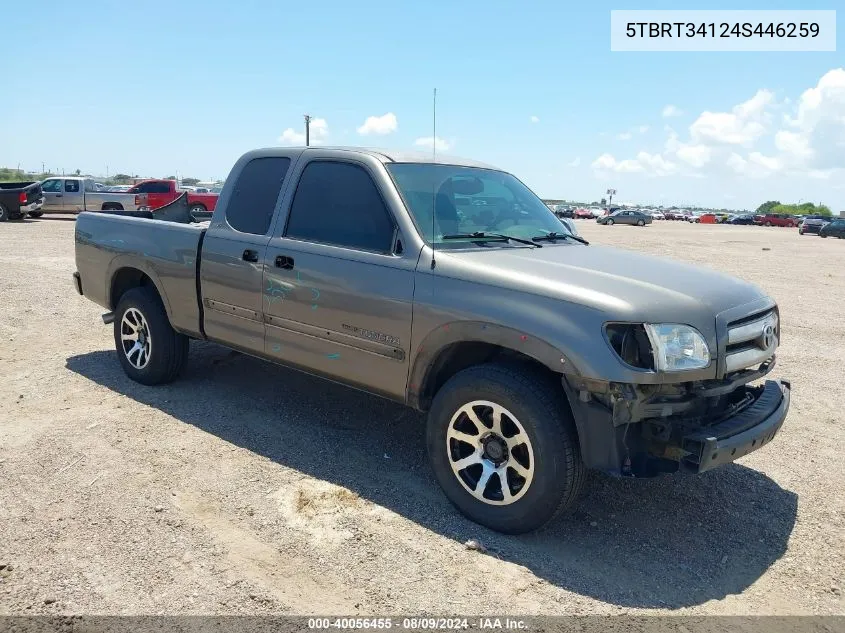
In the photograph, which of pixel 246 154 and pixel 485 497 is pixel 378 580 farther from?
pixel 246 154

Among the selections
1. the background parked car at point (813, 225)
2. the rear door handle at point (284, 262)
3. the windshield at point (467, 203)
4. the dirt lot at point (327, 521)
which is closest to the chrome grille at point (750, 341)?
the dirt lot at point (327, 521)

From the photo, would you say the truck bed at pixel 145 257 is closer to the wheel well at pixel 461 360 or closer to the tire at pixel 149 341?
the tire at pixel 149 341

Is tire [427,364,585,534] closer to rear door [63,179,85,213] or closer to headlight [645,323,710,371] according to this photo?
headlight [645,323,710,371]

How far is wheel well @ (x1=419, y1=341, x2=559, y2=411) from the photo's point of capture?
11.8 feet

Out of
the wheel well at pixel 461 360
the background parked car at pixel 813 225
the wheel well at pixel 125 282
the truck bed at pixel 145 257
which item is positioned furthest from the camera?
the background parked car at pixel 813 225

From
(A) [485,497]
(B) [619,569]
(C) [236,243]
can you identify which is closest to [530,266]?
(A) [485,497]

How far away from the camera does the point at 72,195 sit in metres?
26.8

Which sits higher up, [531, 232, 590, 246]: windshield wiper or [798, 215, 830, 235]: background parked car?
[798, 215, 830, 235]: background parked car

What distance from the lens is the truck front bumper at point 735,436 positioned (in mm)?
3135

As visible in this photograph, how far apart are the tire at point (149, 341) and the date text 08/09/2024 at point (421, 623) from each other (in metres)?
3.30

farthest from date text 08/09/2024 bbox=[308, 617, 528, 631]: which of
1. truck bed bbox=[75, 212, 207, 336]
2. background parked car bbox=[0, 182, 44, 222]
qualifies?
background parked car bbox=[0, 182, 44, 222]

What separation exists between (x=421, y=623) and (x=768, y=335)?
2427 millimetres

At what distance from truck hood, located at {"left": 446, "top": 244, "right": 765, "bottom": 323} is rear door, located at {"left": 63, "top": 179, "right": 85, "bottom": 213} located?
1077 inches

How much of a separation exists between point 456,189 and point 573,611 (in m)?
2.59
